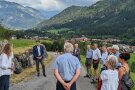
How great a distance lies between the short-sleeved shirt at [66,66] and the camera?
10609 millimetres

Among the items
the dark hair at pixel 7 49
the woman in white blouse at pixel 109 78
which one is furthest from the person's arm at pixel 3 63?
the woman in white blouse at pixel 109 78

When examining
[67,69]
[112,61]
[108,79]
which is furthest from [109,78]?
[67,69]

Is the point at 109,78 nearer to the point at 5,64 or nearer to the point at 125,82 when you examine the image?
the point at 125,82

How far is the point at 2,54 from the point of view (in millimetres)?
14195

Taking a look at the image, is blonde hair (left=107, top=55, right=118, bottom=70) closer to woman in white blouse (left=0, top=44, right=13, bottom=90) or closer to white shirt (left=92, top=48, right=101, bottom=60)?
woman in white blouse (left=0, top=44, right=13, bottom=90)

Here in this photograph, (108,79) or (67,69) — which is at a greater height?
(67,69)

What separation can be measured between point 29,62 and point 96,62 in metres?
11.3

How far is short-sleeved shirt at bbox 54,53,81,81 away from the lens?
10609 millimetres

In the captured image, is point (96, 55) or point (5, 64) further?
point (96, 55)

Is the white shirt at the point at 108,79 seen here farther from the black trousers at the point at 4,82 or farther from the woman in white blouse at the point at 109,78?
the black trousers at the point at 4,82

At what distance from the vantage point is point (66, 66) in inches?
417

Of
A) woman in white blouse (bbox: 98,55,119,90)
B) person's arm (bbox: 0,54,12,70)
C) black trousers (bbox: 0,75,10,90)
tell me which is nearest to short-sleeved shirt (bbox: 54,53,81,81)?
woman in white blouse (bbox: 98,55,119,90)

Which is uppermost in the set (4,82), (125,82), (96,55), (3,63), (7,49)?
(7,49)

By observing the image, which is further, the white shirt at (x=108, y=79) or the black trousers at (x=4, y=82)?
the black trousers at (x=4, y=82)
